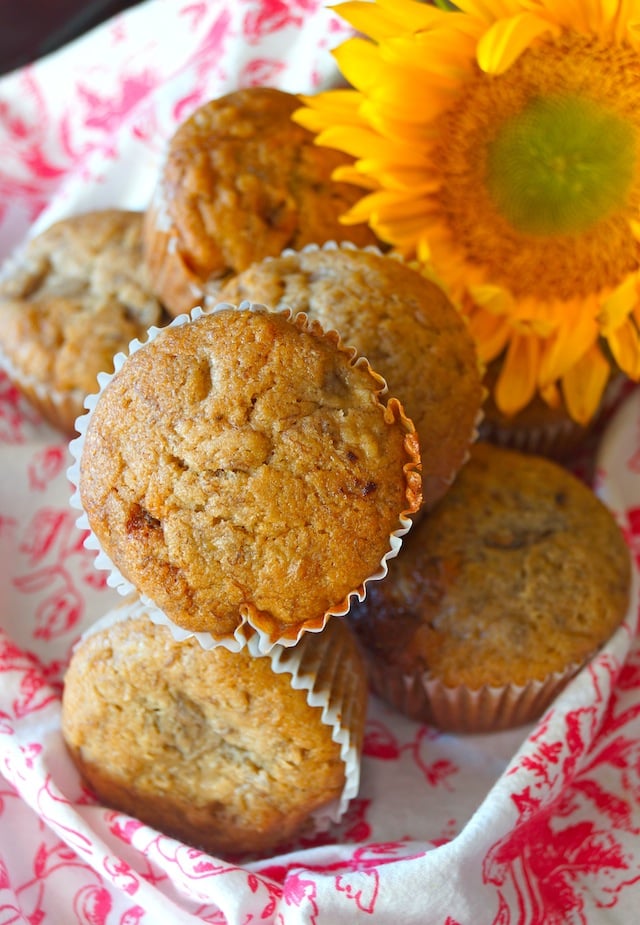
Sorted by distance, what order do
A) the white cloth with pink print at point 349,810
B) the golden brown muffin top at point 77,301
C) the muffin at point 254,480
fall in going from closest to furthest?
the muffin at point 254,480 → the white cloth with pink print at point 349,810 → the golden brown muffin top at point 77,301

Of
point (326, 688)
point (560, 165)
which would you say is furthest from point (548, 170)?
point (326, 688)

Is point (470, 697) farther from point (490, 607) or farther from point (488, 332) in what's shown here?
point (488, 332)

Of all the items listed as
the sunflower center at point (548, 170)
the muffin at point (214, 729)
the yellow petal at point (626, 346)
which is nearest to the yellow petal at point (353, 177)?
the sunflower center at point (548, 170)

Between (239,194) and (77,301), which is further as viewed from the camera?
(77,301)

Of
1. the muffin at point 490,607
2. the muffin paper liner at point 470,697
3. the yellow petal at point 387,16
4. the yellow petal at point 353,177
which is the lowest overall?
the muffin paper liner at point 470,697

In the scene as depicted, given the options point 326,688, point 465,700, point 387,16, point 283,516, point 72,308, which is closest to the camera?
point 283,516

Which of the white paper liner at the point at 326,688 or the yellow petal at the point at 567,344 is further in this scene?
the yellow petal at the point at 567,344

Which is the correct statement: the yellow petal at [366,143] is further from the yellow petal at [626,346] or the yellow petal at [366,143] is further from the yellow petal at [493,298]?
the yellow petal at [626,346]

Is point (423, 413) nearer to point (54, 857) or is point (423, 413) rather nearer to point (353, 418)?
point (353, 418)
